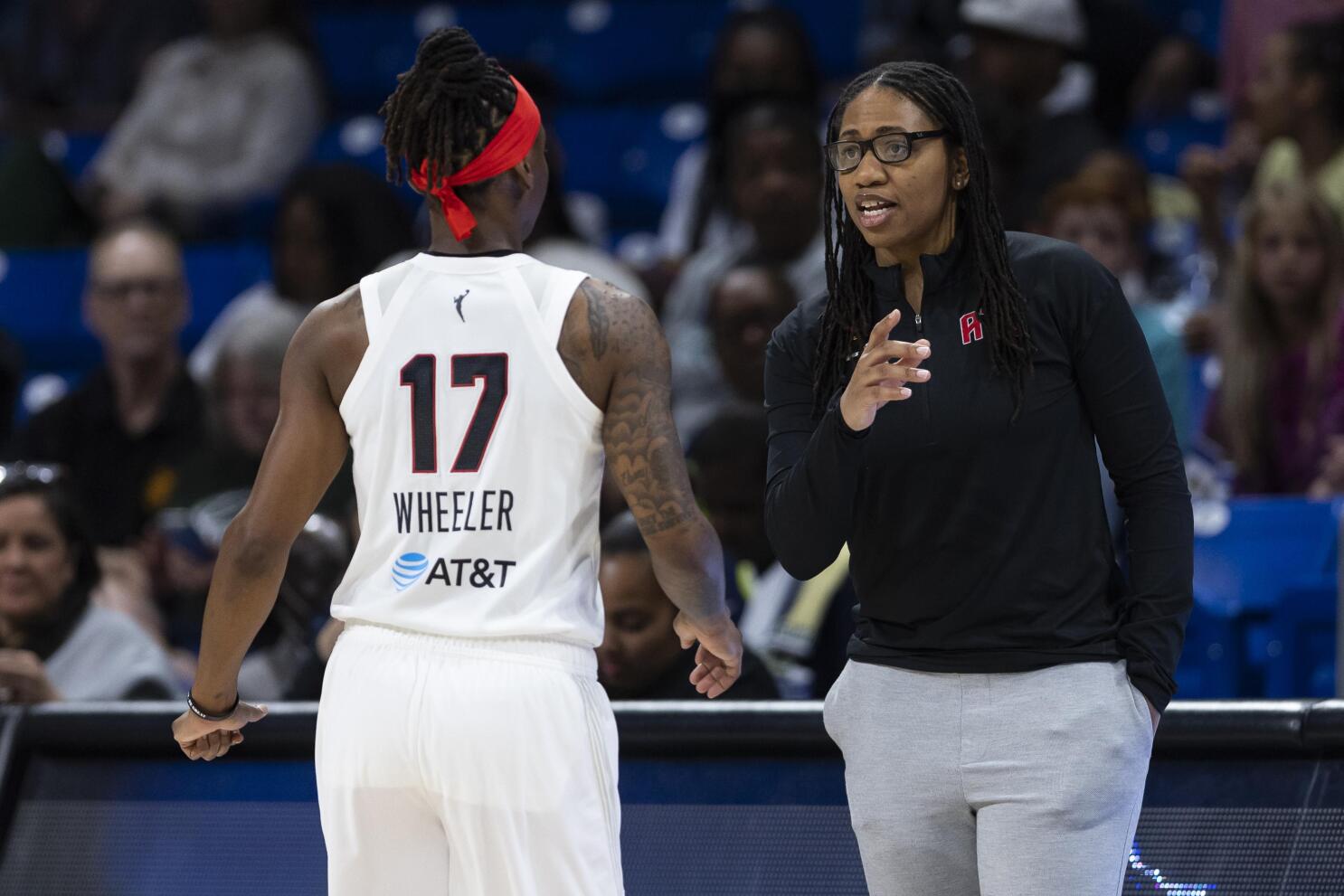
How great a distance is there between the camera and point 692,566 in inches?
107

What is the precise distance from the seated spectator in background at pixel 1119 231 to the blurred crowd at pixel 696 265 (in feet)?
0.04

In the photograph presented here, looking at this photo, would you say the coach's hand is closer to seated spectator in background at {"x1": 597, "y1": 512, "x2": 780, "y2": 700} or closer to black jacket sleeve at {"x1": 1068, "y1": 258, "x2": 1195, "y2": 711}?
black jacket sleeve at {"x1": 1068, "y1": 258, "x2": 1195, "y2": 711}

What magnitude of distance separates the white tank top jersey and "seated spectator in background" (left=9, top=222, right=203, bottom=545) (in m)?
3.52

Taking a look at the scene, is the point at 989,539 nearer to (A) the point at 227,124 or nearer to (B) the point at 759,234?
(B) the point at 759,234

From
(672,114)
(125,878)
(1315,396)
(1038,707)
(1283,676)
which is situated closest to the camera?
(1038,707)

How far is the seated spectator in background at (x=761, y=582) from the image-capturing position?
4301 millimetres

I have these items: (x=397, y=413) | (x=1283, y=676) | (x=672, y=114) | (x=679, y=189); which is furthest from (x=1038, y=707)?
(x=672, y=114)

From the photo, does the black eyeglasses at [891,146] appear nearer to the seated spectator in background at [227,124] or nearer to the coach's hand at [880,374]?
the coach's hand at [880,374]

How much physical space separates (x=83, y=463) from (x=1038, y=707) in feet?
14.4

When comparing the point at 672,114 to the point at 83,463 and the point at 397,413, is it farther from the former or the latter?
the point at 397,413

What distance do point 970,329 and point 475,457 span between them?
0.67 meters

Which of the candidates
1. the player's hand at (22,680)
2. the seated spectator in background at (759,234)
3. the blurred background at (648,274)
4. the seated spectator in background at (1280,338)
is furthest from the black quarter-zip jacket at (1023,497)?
the seated spectator in background at (759,234)

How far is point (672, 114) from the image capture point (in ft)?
26.1

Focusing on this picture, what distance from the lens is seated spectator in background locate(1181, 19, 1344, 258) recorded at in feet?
19.6
